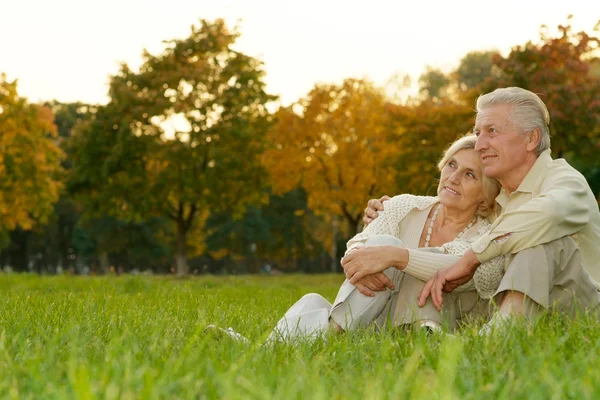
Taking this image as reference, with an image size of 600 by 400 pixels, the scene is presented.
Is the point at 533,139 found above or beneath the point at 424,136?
beneath

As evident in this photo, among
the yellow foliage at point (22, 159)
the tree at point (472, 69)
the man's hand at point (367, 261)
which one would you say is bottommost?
the man's hand at point (367, 261)

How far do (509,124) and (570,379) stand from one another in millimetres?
2853

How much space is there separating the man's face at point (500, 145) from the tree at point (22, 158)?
29287 mm

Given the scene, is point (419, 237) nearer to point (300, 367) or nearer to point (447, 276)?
point (447, 276)

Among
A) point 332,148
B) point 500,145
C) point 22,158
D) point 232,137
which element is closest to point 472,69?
point 332,148

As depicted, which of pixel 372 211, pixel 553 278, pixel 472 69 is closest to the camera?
pixel 553 278

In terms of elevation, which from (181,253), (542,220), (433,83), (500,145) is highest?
(433,83)

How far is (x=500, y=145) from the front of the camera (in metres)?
5.51

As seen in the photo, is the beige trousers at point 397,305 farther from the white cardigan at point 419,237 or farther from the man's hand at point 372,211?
the man's hand at point 372,211

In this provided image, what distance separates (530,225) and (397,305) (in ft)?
3.58

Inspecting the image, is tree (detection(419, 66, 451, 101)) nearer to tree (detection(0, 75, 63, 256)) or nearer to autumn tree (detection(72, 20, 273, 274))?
autumn tree (detection(72, 20, 273, 274))

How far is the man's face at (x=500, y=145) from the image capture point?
217 inches

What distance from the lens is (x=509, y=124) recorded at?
555cm

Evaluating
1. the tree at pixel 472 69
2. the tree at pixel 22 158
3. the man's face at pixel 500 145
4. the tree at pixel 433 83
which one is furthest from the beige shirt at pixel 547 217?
the tree at pixel 433 83
